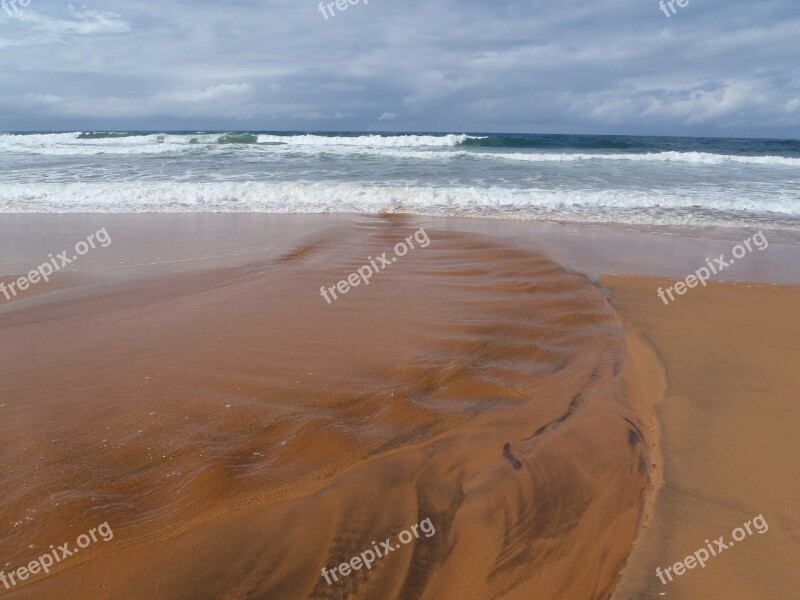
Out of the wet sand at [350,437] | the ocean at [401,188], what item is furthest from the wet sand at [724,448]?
the ocean at [401,188]

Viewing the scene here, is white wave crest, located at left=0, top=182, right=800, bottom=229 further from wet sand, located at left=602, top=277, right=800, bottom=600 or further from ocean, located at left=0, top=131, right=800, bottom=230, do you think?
wet sand, located at left=602, top=277, right=800, bottom=600

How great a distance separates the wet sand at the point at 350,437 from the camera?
2.27 metres

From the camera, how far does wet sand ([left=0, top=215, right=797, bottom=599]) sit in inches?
89.4

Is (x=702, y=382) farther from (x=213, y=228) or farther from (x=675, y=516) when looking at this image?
(x=213, y=228)

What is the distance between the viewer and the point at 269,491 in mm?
2625

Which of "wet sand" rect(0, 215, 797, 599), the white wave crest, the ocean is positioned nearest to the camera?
"wet sand" rect(0, 215, 797, 599)

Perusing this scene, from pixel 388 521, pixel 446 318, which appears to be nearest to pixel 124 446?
pixel 388 521

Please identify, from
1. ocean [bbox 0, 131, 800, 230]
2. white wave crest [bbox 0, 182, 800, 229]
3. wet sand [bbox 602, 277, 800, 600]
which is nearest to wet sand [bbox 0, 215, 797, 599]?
wet sand [bbox 602, 277, 800, 600]

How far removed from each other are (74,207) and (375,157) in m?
15.0

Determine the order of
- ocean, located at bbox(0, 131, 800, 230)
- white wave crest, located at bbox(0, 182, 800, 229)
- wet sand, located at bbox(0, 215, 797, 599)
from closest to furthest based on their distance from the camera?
wet sand, located at bbox(0, 215, 797, 599), white wave crest, located at bbox(0, 182, 800, 229), ocean, located at bbox(0, 131, 800, 230)

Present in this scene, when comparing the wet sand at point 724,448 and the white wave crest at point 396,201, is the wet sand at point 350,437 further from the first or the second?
the white wave crest at point 396,201

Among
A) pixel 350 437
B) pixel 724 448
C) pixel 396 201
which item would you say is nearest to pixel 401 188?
pixel 396 201

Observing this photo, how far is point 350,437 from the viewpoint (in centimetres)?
309

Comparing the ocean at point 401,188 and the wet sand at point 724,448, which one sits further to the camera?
the ocean at point 401,188
